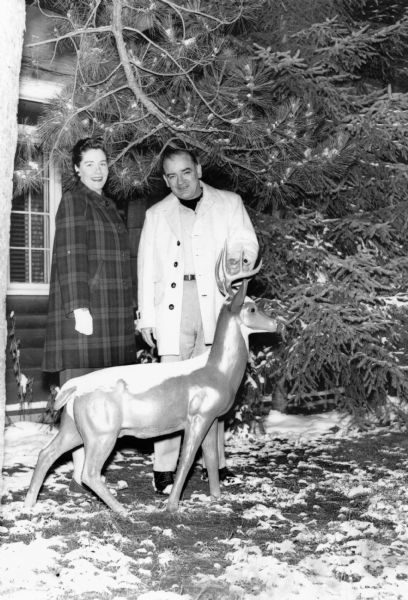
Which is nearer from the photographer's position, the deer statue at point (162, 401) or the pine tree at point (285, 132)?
the deer statue at point (162, 401)

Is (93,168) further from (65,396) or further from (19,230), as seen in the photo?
(19,230)

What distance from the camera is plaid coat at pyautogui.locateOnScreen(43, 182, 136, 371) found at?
4.28 m

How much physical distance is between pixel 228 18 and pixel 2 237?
249 cm

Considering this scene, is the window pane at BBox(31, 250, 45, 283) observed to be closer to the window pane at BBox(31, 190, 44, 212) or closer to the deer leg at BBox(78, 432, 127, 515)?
the window pane at BBox(31, 190, 44, 212)

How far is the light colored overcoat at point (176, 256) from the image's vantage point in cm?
457

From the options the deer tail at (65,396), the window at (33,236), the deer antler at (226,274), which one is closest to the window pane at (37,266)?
the window at (33,236)

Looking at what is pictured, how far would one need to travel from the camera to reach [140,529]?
12.1ft

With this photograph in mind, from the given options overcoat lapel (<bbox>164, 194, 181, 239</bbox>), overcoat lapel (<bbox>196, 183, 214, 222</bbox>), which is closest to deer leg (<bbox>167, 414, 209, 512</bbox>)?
overcoat lapel (<bbox>164, 194, 181, 239</bbox>)

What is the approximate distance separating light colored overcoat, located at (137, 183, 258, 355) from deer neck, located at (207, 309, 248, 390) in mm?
424

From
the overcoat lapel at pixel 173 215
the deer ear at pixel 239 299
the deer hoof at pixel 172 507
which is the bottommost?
the deer hoof at pixel 172 507

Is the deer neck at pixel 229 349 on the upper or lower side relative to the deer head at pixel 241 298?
lower

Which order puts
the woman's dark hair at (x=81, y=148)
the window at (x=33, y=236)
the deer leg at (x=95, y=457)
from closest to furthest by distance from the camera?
1. the deer leg at (x=95, y=457)
2. the woman's dark hair at (x=81, y=148)
3. the window at (x=33, y=236)

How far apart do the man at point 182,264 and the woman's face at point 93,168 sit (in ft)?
1.36

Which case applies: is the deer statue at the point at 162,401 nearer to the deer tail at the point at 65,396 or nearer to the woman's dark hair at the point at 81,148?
the deer tail at the point at 65,396
